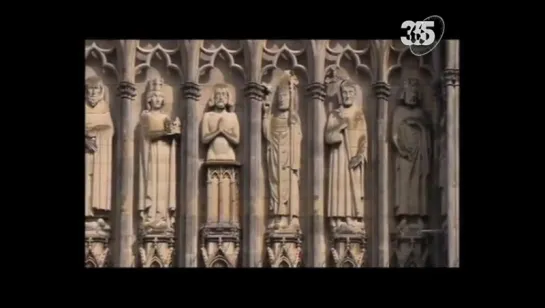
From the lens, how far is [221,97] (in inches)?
900

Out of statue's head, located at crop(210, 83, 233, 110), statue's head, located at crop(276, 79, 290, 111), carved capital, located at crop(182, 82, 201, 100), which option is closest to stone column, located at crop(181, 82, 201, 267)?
carved capital, located at crop(182, 82, 201, 100)

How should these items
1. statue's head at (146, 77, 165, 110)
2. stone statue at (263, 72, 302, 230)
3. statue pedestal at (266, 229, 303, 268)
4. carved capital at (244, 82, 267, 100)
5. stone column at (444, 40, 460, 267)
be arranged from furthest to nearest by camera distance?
statue's head at (146, 77, 165, 110) < carved capital at (244, 82, 267, 100) < stone statue at (263, 72, 302, 230) < statue pedestal at (266, 229, 303, 268) < stone column at (444, 40, 460, 267)

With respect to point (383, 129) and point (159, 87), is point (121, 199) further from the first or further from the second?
point (383, 129)

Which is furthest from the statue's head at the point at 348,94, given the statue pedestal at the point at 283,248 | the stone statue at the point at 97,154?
the stone statue at the point at 97,154

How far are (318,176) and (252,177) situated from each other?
2.67 ft

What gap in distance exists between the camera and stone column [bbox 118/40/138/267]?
22.7 m

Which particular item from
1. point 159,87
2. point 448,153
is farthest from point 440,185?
point 159,87

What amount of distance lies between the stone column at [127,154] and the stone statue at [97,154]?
16 cm

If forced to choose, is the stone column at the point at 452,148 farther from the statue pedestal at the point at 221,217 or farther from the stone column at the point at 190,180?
the stone column at the point at 190,180

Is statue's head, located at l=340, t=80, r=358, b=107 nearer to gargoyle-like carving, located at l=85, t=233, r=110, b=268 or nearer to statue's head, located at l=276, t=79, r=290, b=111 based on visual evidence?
statue's head, located at l=276, t=79, r=290, b=111

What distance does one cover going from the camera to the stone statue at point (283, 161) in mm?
22672

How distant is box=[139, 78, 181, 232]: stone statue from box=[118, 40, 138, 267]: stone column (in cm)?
15

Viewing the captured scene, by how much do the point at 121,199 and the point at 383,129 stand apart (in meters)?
3.35

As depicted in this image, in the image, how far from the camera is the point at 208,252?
22.6 m
